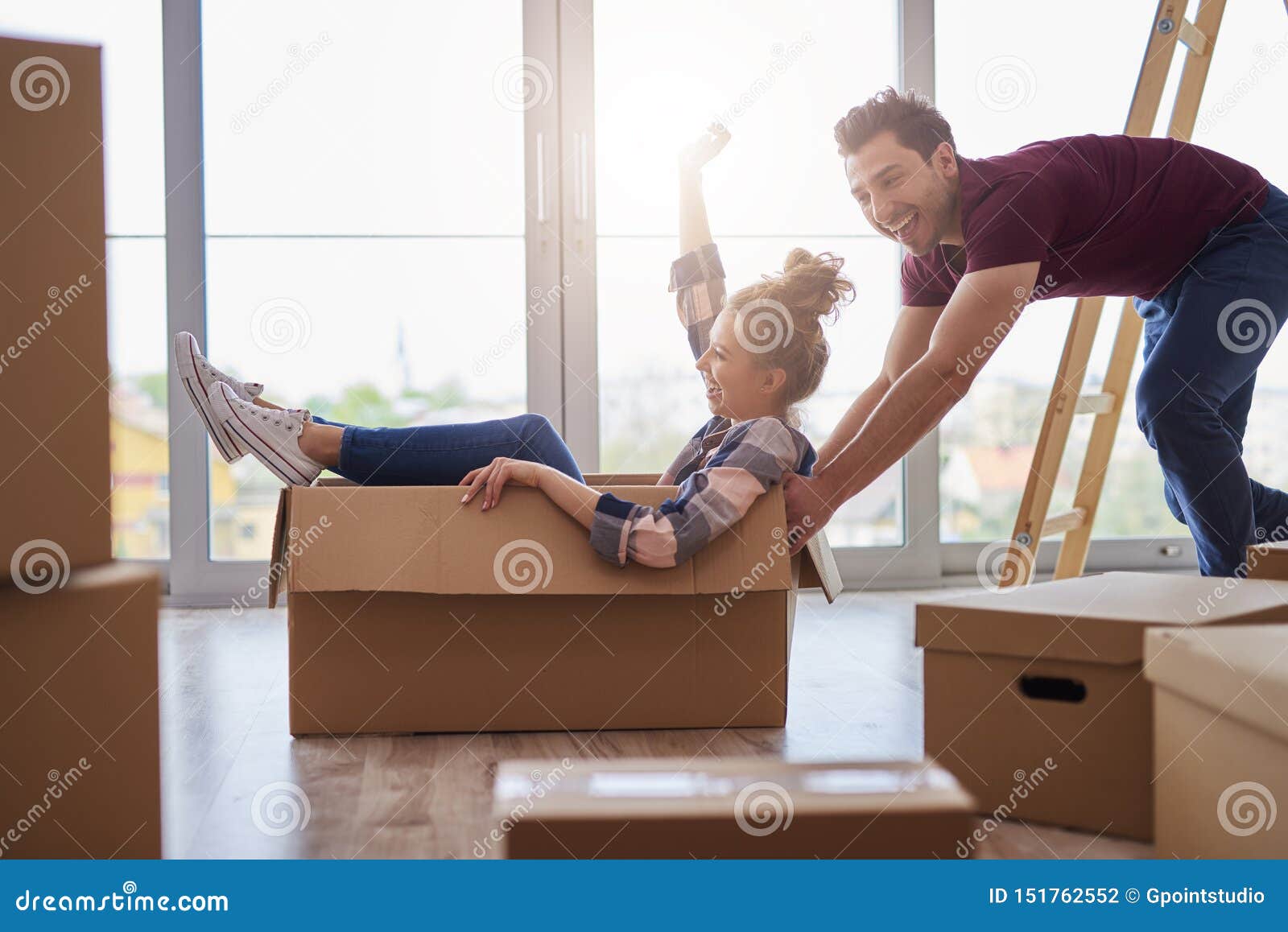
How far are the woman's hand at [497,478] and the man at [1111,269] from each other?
0.38 m

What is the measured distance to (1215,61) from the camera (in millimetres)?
3016

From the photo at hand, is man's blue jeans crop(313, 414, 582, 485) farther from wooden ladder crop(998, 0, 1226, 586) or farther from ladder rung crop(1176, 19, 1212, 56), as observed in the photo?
ladder rung crop(1176, 19, 1212, 56)

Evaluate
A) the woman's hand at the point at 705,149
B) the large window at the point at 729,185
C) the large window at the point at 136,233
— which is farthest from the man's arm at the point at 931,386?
the large window at the point at 136,233

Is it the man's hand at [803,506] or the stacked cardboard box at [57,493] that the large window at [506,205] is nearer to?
the man's hand at [803,506]

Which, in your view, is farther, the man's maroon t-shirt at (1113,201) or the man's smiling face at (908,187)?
the man's smiling face at (908,187)

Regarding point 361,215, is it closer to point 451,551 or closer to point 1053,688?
point 451,551

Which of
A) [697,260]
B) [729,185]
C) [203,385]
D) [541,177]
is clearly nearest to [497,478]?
[203,385]

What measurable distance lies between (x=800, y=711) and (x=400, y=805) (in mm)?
689

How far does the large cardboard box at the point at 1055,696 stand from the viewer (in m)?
1.05

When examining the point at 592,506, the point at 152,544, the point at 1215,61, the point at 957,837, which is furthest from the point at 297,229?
the point at 1215,61

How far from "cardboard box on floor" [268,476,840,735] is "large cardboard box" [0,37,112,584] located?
60 cm

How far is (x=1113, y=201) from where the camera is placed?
158 centimetres

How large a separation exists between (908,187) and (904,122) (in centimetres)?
11

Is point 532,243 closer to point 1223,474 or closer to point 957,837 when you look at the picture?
point 1223,474
